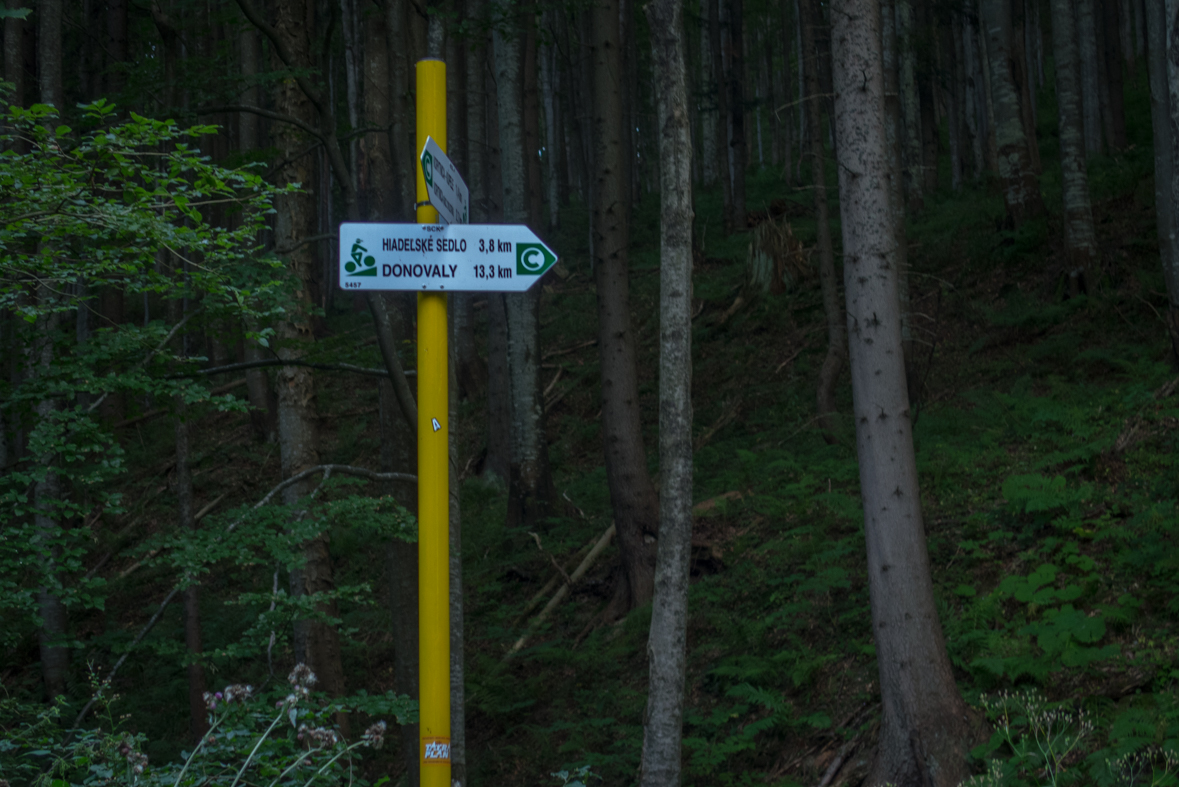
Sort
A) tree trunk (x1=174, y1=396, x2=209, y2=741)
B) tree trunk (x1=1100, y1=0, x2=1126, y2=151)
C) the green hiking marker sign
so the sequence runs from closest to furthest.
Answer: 1. the green hiking marker sign
2. tree trunk (x1=174, y1=396, x2=209, y2=741)
3. tree trunk (x1=1100, y1=0, x2=1126, y2=151)

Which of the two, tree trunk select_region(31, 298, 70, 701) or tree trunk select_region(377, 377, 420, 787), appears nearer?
tree trunk select_region(377, 377, 420, 787)

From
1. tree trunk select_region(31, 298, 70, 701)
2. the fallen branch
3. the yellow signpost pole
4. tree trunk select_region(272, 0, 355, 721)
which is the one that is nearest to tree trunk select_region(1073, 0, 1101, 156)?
the fallen branch

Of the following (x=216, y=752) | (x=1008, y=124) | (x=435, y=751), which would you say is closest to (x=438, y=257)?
(x=435, y=751)

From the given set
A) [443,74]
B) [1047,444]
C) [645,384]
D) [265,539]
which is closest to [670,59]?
[443,74]

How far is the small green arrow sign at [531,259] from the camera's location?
3004 mm

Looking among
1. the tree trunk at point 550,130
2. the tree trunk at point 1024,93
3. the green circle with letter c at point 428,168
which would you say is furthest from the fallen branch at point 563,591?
the tree trunk at point 550,130

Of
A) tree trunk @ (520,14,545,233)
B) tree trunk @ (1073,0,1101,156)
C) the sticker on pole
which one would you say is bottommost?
the sticker on pole

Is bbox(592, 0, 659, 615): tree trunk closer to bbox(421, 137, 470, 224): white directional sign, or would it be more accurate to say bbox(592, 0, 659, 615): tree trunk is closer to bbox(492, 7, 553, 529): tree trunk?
bbox(492, 7, 553, 529): tree trunk

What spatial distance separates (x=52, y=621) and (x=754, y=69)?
137ft

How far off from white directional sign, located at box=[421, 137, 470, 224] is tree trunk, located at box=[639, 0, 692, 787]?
2.59 metres

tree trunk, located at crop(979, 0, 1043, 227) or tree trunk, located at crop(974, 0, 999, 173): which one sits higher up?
tree trunk, located at crop(974, 0, 999, 173)

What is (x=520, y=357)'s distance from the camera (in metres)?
12.8

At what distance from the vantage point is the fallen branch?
977 cm

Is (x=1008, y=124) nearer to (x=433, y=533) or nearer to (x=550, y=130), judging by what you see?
(x=433, y=533)
